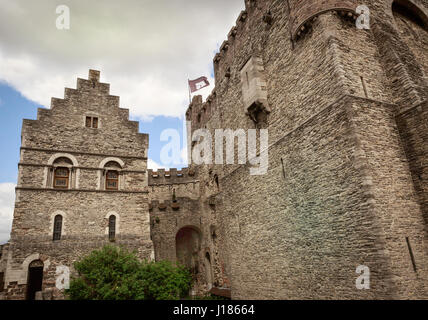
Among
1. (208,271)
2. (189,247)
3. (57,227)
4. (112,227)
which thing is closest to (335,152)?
(112,227)

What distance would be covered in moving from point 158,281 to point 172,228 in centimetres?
898

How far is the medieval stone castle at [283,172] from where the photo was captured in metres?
8.23

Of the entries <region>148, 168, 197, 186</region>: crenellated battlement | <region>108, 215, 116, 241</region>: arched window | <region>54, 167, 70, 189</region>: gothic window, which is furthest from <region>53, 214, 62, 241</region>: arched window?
<region>148, 168, 197, 186</region>: crenellated battlement

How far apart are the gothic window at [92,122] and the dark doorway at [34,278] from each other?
24.3 feet

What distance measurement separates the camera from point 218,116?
717 inches

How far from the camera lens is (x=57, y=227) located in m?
14.1

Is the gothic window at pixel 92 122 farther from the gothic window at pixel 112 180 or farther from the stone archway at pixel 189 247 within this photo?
the stone archway at pixel 189 247

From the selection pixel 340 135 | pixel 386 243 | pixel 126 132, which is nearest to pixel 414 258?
pixel 386 243

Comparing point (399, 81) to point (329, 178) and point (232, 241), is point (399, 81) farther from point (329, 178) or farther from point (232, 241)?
point (232, 241)

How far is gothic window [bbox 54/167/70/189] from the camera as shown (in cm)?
1494

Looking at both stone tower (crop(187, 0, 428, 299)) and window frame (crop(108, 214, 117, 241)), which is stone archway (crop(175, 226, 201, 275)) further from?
window frame (crop(108, 214, 117, 241))

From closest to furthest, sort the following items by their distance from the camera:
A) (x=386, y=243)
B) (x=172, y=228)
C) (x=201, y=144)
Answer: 1. (x=386, y=243)
2. (x=172, y=228)
3. (x=201, y=144)

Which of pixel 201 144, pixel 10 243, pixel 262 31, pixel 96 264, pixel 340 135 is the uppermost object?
pixel 262 31

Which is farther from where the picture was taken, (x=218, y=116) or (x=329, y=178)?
(x=218, y=116)
